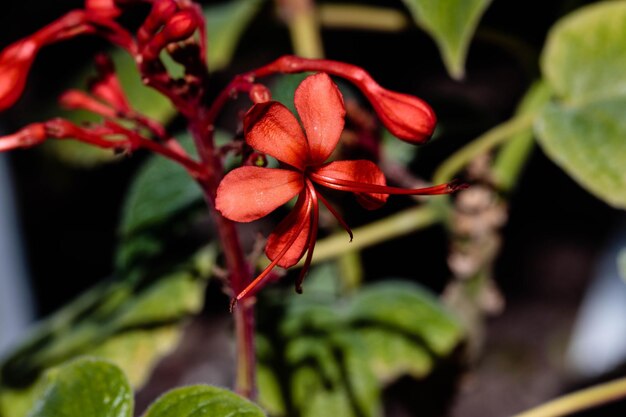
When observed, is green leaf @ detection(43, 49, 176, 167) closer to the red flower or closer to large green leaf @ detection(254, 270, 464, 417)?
large green leaf @ detection(254, 270, 464, 417)


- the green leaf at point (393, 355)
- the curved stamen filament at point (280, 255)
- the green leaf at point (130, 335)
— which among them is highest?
the curved stamen filament at point (280, 255)

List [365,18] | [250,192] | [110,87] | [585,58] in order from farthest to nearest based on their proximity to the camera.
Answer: [365,18] < [585,58] < [110,87] < [250,192]

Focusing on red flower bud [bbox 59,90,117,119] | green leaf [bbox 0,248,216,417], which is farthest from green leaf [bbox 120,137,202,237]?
red flower bud [bbox 59,90,117,119]

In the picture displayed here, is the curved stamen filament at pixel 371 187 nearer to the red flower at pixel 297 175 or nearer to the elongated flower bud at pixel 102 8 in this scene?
the red flower at pixel 297 175

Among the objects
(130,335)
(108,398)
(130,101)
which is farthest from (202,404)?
(130,101)

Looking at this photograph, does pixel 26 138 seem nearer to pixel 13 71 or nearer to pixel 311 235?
pixel 13 71

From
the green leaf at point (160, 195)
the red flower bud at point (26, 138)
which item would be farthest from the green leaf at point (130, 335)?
the red flower bud at point (26, 138)

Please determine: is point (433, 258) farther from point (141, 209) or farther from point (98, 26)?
point (98, 26)
